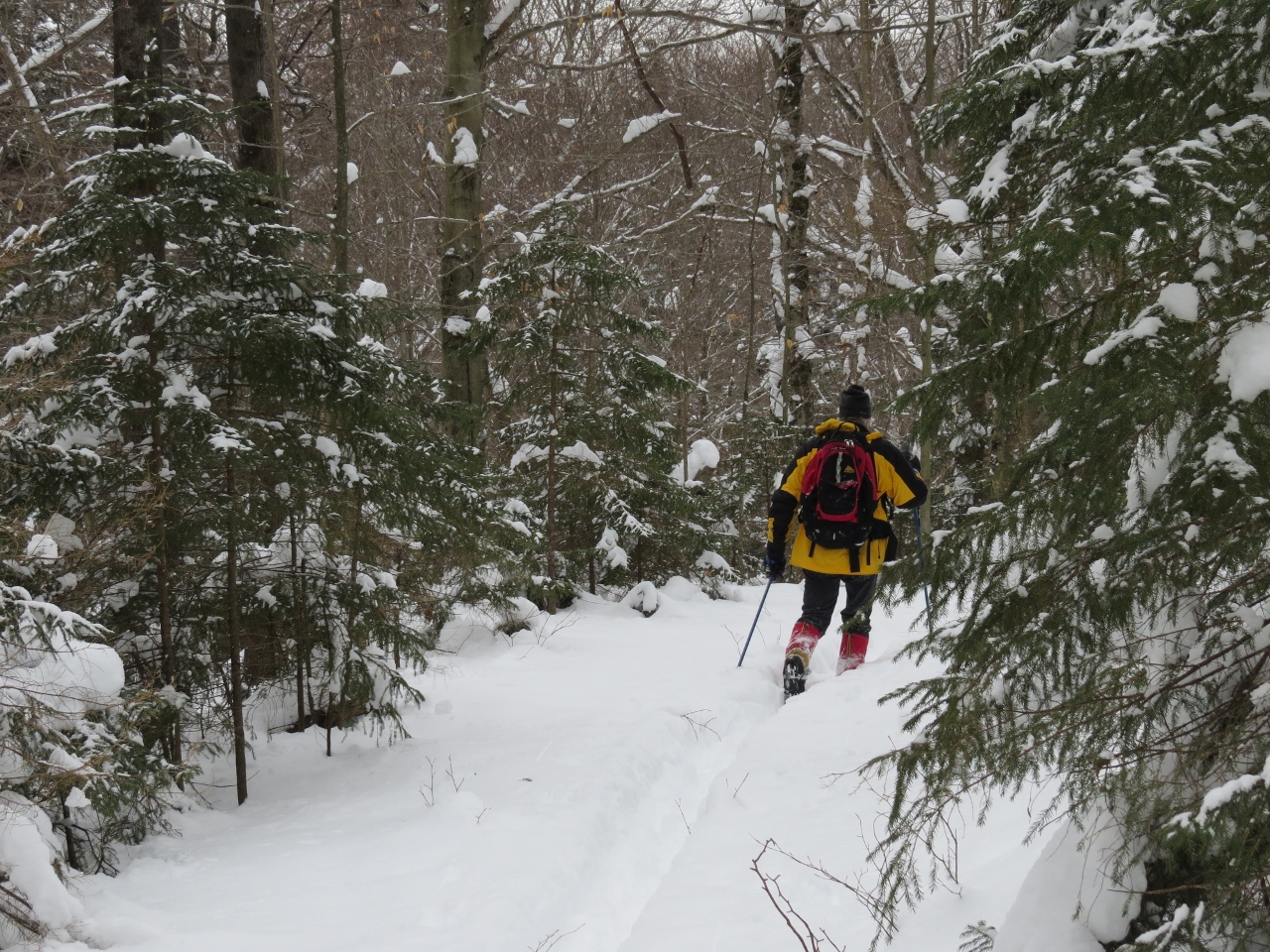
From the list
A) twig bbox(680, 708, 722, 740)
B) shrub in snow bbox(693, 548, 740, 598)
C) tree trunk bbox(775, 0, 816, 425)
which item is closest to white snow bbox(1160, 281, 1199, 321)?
twig bbox(680, 708, 722, 740)

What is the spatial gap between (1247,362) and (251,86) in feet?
25.5

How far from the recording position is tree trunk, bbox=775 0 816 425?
588 inches

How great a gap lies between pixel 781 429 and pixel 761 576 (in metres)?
3.49

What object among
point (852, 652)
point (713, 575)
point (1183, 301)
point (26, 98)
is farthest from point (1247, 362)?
point (26, 98)

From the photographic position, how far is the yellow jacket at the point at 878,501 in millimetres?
7348

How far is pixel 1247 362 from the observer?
2350 millimetres

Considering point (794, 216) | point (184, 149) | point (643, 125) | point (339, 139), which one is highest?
point (643, 125)

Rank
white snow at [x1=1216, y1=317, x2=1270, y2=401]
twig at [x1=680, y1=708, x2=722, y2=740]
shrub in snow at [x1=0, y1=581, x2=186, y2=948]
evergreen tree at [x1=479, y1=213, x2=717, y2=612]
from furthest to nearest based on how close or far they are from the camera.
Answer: evergreen tree at [x1=479, y1=213, x2=717, y2=612] < twig at [x1=680, y1=708, x2=722, y2=740] < shrub in snow at [x1=0, y1=581, x2=186, y2=948] < white snow at [x1=1216, y1=317, x2=1270, y2=401]

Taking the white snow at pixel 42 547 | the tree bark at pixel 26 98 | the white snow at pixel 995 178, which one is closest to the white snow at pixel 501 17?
the tree bark at pixel 26 98

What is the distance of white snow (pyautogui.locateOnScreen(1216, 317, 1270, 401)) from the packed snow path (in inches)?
92.5

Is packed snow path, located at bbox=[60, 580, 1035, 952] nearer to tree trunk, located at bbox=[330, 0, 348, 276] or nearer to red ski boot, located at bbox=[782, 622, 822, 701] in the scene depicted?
red ski boot, located at bbox=[782, 622, 822, 701]

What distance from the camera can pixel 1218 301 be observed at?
2580mm

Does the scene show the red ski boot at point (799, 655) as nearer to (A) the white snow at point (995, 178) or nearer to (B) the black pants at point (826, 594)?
(B) the black pants at point (826, 594)

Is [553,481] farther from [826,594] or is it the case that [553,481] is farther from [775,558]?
[826,594]
